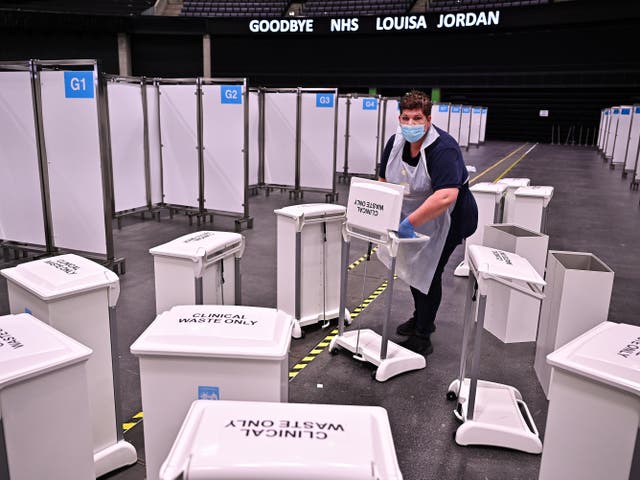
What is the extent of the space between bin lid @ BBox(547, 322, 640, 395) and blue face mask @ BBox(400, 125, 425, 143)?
1562 mm

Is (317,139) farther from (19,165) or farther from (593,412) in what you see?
(593,412)

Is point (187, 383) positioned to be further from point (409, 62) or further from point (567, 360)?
point (409, 62)

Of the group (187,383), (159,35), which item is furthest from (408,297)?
(159,35)

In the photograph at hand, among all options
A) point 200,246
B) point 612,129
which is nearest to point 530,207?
point 200,246

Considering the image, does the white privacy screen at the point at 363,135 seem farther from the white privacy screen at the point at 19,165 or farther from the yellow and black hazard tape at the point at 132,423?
the yellow and black hazard tape at the point at 132,423

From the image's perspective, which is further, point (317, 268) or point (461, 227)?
point (317, 268)

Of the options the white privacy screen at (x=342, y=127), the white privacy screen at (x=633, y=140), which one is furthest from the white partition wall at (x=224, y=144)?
the white privacy screen at (x=633, y=140)

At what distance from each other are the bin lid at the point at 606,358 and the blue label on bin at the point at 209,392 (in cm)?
119

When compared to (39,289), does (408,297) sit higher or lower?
lower

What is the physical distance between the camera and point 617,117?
607 inches

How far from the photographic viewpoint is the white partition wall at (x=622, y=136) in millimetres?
14391

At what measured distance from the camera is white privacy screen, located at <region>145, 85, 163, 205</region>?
7325 millimetres

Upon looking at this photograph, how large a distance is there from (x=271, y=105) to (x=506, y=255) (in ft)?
23.8

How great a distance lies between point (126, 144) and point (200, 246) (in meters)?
4.92
